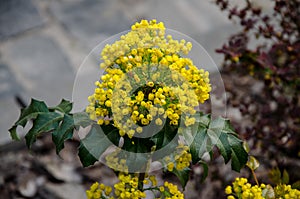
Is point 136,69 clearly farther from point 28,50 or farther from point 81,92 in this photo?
point 28,50

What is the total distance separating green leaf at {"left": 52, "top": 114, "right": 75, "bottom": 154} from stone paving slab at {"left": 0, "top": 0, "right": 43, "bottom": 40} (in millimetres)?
2175

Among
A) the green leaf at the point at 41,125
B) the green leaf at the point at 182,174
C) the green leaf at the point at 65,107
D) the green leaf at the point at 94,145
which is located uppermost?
the green leaf at the point at 65,107

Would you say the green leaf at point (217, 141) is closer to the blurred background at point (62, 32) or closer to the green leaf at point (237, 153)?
the green leaf at point (237, 153)

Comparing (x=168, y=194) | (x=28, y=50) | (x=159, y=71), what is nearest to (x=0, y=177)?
(x=28, y=50)

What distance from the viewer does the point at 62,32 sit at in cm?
334

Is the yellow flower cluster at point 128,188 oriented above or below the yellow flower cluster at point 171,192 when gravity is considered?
above

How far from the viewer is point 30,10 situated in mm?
3469

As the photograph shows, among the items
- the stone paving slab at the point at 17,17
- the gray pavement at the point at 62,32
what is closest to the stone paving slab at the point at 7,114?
the gray pavement at the point at 62,32

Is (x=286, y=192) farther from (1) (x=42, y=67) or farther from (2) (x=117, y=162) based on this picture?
(1) (x=42, y=67)

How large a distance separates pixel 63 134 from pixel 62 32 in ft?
7.04

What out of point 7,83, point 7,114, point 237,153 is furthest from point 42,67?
point 237,153

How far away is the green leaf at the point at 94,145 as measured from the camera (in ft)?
4.04

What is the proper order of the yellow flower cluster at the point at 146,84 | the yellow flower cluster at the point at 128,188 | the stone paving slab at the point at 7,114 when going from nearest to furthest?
the yellow flower cluster at the point at 146,84, the yellow flower cluster at the point at 128,188, the stone paving slab at the point at 7,114

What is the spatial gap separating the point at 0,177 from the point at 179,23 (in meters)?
1.58
